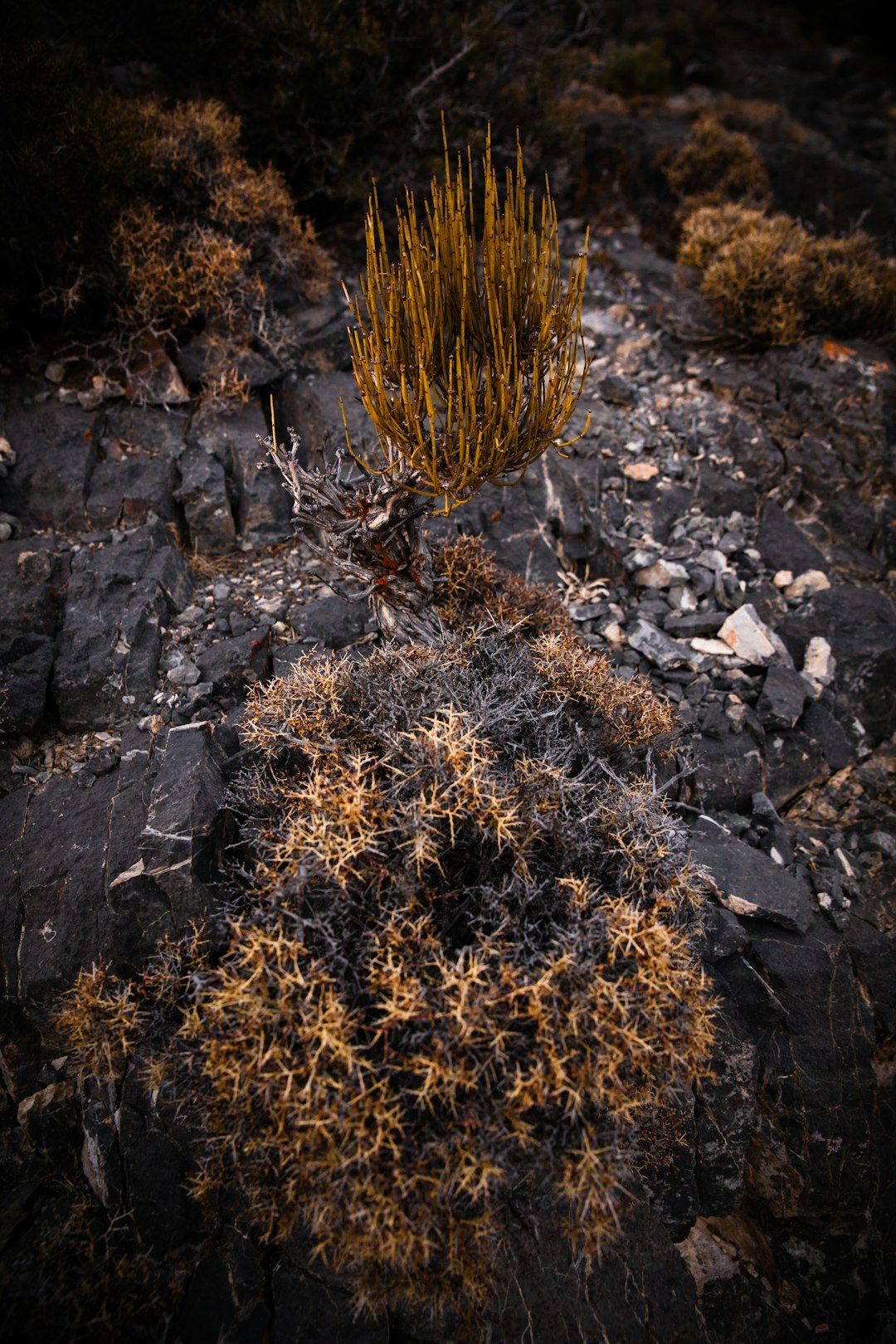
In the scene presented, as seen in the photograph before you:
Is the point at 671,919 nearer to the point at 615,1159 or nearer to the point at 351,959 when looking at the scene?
the point at 615,1159

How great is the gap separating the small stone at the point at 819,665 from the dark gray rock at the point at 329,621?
340 centimetres

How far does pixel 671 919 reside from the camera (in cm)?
299

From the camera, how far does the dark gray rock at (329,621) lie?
4633mm

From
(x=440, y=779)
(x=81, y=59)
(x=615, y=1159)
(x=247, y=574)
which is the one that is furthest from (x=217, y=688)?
(x=81, y=59)

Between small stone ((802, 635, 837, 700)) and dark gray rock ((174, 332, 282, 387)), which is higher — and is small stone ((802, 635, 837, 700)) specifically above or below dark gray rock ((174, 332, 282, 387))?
below

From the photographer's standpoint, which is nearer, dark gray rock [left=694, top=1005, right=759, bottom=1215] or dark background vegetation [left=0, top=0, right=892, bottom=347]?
dark gray rock [left=694, top=1005, right=759, bottom=1215]

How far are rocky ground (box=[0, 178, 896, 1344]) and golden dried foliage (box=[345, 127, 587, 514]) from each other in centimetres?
172

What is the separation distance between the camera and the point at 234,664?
434 centimetres

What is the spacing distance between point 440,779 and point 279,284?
5.52 meters

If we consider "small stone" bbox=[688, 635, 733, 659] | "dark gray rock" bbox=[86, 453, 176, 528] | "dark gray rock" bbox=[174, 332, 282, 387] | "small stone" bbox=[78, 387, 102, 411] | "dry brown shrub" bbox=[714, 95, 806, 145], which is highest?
"dry brown shrub" bbox=[714, 95, 806, 145]

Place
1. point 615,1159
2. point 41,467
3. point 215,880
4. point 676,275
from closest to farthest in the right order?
1. point 615,1159
2. point 215,880
3. point 41,467
4. point 676,275

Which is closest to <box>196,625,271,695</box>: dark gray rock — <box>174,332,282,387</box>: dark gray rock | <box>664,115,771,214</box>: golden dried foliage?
<box>174,332,282,387</box>: dark gray rock

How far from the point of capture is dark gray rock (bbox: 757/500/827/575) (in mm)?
5742

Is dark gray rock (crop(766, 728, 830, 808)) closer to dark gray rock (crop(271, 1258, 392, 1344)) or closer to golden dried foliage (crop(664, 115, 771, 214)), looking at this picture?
dark gray rock (crop(271, 1258, 392, 1344))
